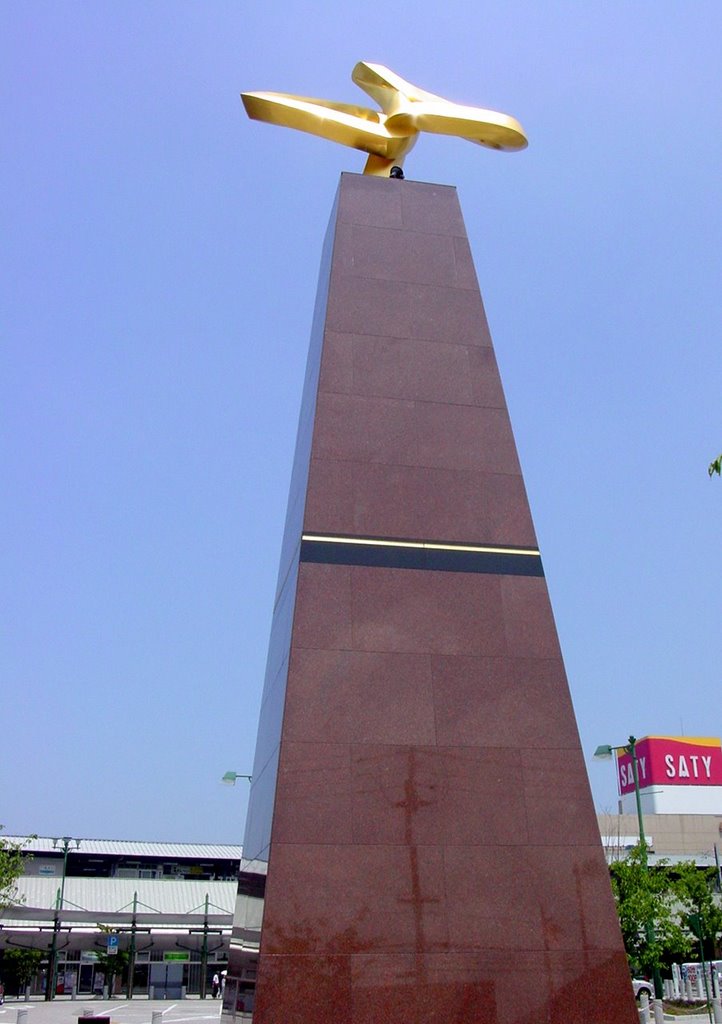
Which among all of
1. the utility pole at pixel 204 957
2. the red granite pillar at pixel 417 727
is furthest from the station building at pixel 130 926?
the red granite pillar at pixel 417 727

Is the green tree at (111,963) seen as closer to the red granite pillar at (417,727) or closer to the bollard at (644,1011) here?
the bollard at (644,1011)

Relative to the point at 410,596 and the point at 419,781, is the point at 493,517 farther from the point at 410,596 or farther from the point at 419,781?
the point at 419,781

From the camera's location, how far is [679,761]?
62031 millimetres

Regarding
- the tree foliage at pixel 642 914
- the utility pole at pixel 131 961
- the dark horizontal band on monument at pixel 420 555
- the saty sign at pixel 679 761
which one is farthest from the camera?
the saty sign at pixel 679 761

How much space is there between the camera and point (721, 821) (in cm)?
5356

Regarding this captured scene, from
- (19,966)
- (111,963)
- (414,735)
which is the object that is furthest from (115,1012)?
(414,735)

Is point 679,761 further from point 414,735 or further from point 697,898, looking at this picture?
point 414,735

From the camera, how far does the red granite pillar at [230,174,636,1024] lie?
8.01 meters

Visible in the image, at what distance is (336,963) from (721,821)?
5215 cm

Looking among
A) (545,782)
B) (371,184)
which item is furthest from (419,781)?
(371,184)

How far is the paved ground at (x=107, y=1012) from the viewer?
2412 centimetres

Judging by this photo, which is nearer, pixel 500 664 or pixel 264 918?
pixel 264 918

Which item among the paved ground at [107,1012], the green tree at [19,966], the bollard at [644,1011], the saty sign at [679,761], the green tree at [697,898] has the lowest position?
the paved ground at [107,1012]

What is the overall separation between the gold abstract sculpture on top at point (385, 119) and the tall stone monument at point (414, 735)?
2963 mm
